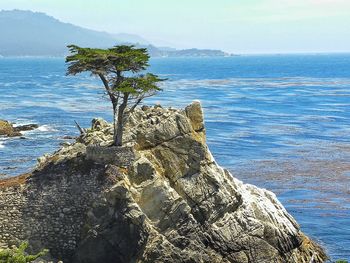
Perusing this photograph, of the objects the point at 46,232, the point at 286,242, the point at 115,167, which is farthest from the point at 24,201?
the point at 286,242

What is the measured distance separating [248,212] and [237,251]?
8.71 feet

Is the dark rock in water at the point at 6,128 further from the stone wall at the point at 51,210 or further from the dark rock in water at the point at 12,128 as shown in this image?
the stone wall at the point at 51,210

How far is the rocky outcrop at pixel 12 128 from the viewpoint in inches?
3339

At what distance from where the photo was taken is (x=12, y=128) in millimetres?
87500

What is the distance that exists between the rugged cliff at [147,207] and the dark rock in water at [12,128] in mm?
46681

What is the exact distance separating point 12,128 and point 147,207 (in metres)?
56.4

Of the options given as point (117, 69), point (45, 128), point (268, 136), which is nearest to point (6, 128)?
point (45, 128)

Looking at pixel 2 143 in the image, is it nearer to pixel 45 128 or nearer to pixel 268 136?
pixel 45 128

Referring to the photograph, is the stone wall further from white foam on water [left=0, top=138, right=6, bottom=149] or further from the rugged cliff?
white foam on water [left=0, top=138, right=6, bottom=149]

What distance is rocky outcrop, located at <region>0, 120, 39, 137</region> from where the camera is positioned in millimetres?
84812

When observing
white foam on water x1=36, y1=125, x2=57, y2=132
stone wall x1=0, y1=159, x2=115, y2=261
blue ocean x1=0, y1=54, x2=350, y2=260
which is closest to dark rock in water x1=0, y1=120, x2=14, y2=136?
blue ocean x1=0, y1=54, x2=350, y2=260

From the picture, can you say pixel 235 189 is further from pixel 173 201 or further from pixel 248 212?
pixel 173 201

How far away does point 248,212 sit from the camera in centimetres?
3728

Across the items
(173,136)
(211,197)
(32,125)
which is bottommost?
(32,125)
